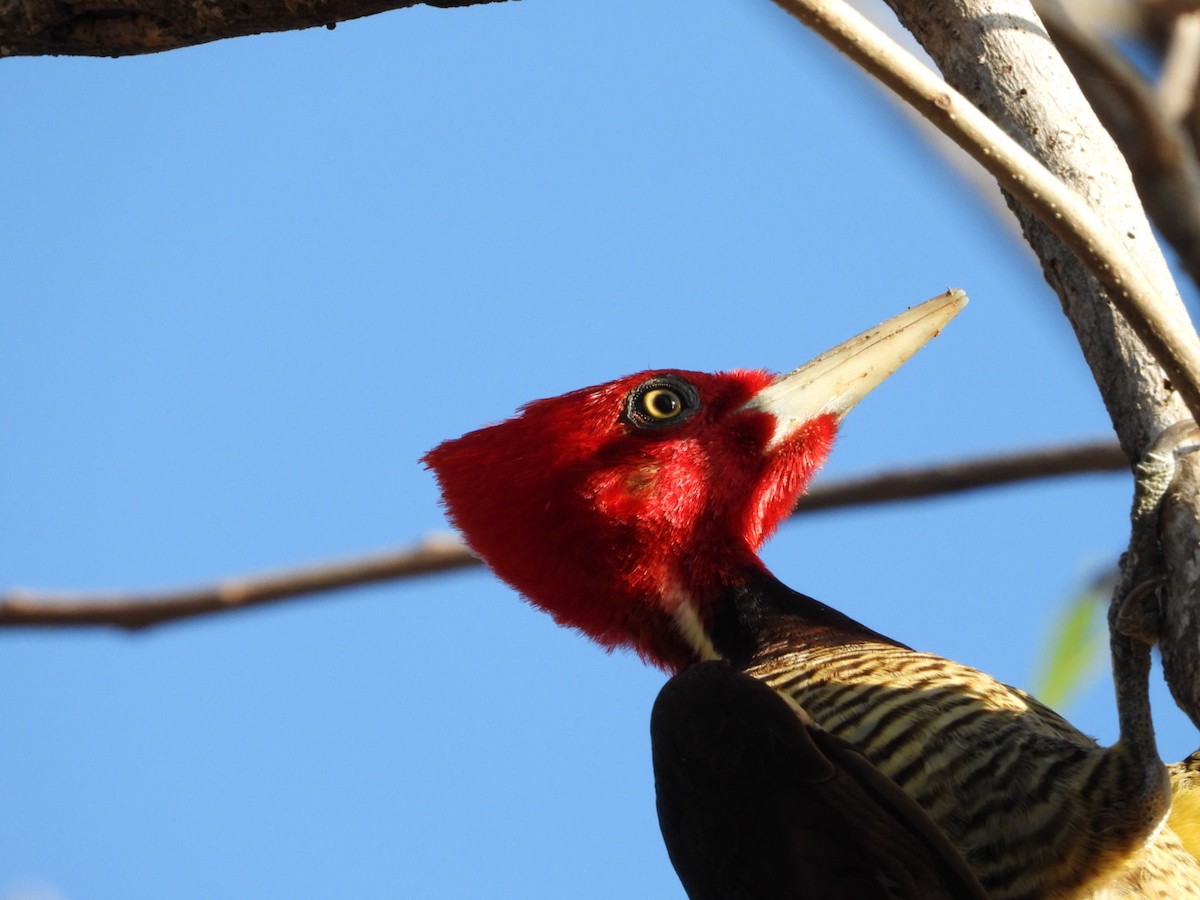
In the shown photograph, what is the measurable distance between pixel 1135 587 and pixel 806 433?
168 centimetres

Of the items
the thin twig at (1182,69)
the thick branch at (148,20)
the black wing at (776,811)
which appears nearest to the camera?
the black wing at (776,811)

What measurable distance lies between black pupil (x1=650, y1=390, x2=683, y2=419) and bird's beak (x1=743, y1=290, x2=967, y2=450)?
0.22 metres

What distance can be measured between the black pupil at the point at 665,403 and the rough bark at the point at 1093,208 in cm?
152

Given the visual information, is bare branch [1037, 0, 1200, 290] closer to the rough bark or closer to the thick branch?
the rough bark

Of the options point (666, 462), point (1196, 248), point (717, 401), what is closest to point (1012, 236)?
point (1196, 248)

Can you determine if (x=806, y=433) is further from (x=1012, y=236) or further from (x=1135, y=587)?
(x=1135, y=587)

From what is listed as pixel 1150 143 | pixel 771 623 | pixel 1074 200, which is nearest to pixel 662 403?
pixel 771 623

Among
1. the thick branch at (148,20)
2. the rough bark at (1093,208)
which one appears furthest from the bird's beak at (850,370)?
the thick branch at (148,20)

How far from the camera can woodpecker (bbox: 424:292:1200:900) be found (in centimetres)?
287

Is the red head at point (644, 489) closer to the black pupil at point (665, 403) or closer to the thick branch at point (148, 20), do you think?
the black pupil at point (665, 403)

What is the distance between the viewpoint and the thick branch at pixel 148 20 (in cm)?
300

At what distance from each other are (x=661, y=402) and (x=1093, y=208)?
6.35 feet

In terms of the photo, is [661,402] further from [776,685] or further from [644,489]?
[776,685]

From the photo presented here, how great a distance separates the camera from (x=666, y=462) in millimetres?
4133
